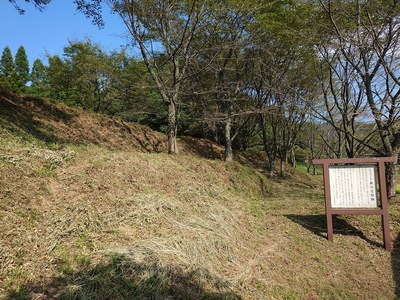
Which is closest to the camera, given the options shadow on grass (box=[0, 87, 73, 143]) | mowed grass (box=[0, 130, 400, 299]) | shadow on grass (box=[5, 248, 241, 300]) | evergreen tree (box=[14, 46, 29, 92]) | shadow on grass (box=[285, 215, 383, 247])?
shadow on grass (box=[5, 248, 241, 300])

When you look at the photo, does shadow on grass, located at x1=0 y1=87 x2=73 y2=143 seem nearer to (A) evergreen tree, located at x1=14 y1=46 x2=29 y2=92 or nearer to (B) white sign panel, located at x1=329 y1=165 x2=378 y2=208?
(B) white sign panel, located at x1=329 y1=165 x2=378 y2=208

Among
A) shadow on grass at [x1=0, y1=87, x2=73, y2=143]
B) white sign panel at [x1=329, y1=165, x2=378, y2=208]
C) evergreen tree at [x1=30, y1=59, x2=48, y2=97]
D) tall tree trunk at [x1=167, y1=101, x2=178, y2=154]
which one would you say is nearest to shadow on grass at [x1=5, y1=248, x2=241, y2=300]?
white sign panel at [x1=329, y1=165, x2=378, y2=208]

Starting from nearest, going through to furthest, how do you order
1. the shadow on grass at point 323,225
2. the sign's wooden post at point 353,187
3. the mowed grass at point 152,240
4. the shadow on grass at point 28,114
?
the mowed grass at point 152,240 → the sign's wooden post at point 353,187 → the shadow on grass at point 323,225 → the shadow on grass at point 28,114

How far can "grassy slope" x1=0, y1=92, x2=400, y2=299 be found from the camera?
3271 millimetres

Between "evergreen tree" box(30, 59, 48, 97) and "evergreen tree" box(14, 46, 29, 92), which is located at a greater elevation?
"evergreen tree" box(14, 46, 29, 92)

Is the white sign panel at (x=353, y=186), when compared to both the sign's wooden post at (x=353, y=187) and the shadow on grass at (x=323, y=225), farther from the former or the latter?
the shadow on grass at (x=323, y=225)

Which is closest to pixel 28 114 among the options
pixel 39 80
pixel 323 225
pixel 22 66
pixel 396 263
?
pixel 323 225

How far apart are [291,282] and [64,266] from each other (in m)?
2.86

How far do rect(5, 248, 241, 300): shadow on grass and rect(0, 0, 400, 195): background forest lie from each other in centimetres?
596

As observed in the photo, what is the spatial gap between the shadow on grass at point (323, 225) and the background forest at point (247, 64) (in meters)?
2.72

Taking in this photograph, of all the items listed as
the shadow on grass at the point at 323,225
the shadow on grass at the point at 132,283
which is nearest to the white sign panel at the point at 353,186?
the shadow on grass at the point at 323,225

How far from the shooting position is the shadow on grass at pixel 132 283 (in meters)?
2.97

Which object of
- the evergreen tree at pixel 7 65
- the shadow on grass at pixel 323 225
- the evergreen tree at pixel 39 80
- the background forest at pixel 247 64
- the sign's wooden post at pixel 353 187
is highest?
the evergreen tree at pixel 7 65

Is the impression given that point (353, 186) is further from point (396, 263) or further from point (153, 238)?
point (153, 238)
